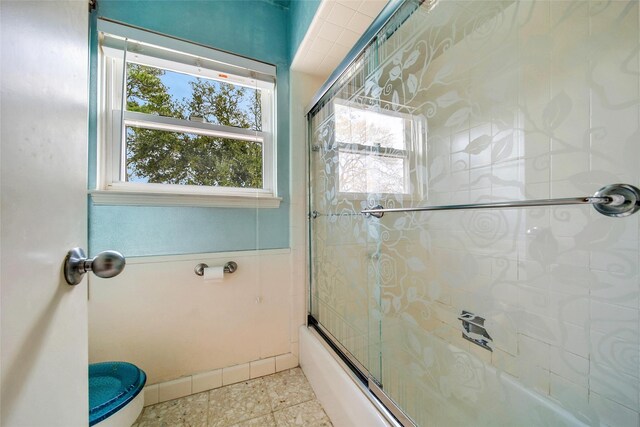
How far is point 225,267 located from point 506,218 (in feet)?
4.37

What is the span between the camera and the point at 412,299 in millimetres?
881

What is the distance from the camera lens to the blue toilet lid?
0.94 metres

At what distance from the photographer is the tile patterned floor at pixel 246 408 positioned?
1.17 meters

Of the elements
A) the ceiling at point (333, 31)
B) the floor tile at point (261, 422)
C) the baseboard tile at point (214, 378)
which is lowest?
the floor tile at point (261, 422)

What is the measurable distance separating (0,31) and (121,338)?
1.45 metres

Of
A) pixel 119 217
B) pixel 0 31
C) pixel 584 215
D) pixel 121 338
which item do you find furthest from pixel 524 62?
pixel 121 338

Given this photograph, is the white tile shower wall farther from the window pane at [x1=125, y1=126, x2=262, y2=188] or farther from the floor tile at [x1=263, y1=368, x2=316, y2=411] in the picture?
the window pane at [x1=125, y1=126, x2=262, y2=188]

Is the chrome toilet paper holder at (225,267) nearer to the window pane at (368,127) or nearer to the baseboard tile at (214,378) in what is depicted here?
the baseboard tile at (214,378)

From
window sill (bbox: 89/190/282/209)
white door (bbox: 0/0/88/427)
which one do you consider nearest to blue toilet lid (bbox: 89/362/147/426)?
white door (bbox: 0/0/88/427)

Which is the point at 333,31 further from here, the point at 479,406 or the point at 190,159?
the point at 479,406

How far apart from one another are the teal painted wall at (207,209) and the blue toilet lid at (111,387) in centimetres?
54

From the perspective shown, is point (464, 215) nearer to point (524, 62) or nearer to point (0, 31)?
point (524, 62)

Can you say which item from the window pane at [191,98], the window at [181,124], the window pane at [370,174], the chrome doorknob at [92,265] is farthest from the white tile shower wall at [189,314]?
the chrome doorknob at [92,265]

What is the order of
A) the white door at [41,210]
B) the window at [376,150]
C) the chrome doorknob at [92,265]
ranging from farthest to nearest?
1. the window at [376,150]
2. the chrome doorknob at [92,265]
3. the white door at [41,210]
